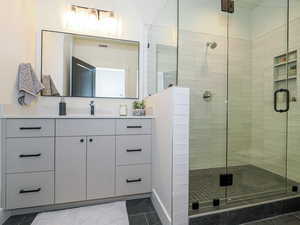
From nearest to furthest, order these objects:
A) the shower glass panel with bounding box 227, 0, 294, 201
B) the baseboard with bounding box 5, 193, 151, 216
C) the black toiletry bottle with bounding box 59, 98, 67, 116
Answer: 1. the baseboard with bounding box 5, 193, 151, 216
2. the black toiletry bottle with bounding box 59, 98, 67, 116
3. the shower glass panel with bounding box 227, 0, 294, 201

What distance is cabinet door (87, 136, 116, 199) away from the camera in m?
1.59

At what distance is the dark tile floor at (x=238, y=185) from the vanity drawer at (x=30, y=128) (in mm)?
1475

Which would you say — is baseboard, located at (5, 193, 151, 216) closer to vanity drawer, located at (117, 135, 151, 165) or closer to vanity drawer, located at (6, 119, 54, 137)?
vanity drawer, located at (117, 135, 151, 165)

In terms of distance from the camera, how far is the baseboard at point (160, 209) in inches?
50.1

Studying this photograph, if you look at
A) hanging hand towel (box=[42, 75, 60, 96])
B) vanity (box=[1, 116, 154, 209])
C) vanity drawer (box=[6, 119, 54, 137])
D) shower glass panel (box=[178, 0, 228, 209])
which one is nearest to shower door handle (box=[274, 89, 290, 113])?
shower glass panel (box=[178, 0, 228, 209])

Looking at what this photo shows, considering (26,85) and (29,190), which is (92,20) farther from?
(29,190)

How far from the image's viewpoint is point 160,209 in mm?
1429

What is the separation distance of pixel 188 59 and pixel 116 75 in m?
1.01

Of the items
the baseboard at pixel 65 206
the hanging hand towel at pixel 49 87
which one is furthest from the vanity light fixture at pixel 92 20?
the baseboard at pixel 65 206

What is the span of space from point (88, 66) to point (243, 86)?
222cm

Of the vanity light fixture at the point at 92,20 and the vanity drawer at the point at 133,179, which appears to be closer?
the vanity drawer at the point at 133,179

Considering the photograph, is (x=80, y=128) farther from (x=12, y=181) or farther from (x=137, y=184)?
(x=137, y=184)

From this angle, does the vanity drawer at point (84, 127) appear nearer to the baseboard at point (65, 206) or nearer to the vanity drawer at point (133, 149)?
the vanity drawer at point (133, 149)

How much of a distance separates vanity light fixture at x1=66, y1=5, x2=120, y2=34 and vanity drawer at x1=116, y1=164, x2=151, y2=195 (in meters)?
1.76
